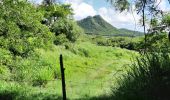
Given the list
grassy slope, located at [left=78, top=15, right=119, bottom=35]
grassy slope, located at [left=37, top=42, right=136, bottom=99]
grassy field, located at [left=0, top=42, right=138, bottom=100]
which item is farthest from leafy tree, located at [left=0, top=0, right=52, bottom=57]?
grassy slope, located at [left=78, top=15, right=119, bottom=35]

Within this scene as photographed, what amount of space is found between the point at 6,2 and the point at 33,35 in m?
2.18

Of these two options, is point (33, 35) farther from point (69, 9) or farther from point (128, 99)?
point (69, 9)

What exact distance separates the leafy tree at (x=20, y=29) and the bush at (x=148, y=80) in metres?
6.64

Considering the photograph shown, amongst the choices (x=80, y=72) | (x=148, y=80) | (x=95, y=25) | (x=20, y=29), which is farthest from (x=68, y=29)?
(x=95, y=25)

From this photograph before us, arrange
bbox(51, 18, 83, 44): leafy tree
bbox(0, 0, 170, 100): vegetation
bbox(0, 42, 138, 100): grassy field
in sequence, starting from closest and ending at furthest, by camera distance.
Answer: bbox(0, 0, 170, 100): vegetation, bbox(0, 42, 138, 100): grassy field, bbox(51, 18, 83, 44): leafy tree

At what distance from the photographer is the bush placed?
6664 millimetres

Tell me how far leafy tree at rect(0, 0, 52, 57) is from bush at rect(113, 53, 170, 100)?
664 cm

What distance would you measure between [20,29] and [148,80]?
797cm

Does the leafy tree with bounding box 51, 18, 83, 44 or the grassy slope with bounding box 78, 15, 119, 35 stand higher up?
the grassy slope with bounding box 78, 15, 119, 35

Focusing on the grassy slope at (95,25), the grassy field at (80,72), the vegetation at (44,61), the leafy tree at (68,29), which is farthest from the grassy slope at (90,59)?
the grassy slope at (95,25)

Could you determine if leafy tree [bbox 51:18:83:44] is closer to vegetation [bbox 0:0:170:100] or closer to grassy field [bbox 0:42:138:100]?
grassy field [bbox 0:42:138:100]

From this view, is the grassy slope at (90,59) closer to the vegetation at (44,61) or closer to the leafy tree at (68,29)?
the leafy tree at (68,29)

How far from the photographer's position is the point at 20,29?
14062 millimetres

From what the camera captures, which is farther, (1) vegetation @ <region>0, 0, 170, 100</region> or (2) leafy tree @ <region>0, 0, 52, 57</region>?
(2) leafy tree @ <region>0, 0, 52, 57</region>
